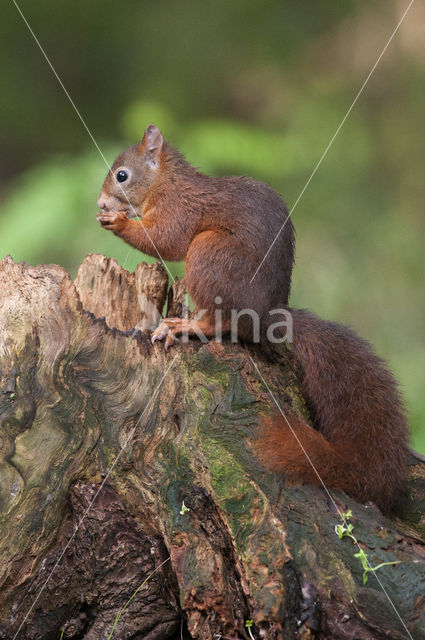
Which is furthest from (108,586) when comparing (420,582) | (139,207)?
(139,207)

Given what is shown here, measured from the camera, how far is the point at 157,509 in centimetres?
213

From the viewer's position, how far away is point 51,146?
4957 mm

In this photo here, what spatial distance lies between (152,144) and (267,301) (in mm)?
1028

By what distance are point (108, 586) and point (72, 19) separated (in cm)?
416

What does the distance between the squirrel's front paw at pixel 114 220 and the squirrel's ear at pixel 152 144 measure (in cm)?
35

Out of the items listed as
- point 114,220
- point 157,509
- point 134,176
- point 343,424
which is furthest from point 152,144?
point 157,509

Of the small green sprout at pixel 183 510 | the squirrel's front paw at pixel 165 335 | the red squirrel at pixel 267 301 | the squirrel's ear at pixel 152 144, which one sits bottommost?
the small green sprout at pixel 183 510

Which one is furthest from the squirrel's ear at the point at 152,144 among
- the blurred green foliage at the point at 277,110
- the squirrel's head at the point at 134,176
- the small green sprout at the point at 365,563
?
the small green sprout at the point at 365,563

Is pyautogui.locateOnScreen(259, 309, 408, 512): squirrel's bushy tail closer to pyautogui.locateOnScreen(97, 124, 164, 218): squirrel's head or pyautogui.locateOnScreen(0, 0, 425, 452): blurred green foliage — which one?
pyautogui.locateOnScreen(97, 124, 164, 218): squirrel's head

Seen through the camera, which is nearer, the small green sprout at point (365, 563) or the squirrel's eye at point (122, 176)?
the small green sprout at point (365, 563)

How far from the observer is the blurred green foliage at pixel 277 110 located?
469 centimetres

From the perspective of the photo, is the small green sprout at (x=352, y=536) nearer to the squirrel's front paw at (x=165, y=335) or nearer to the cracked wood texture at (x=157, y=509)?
the cracked wood texture at (x=157, y=509)

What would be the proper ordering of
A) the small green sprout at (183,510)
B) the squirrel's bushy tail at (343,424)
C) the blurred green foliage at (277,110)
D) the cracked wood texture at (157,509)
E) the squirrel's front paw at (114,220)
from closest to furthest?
the cracked wood texture at (157,509) → the small green sprout at (183,510) → the squirrel's bushy tail at (343,424) → the squirrel's front paw at (114,220) → the blurred green foliage at (277,110)

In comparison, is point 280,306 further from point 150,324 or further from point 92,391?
point 92,391
